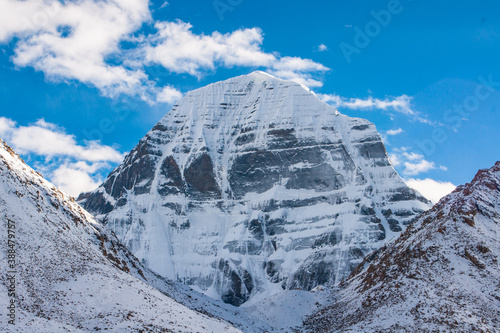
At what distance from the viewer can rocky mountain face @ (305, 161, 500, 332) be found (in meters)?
83.6

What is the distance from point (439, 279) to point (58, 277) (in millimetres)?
55101

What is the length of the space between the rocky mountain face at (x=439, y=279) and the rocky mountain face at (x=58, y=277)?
24744 mm

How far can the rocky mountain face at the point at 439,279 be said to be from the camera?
8356cm

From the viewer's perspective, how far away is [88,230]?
101125mm

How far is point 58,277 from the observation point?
7688cm

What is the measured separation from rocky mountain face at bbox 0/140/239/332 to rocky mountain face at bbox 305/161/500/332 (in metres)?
24.7

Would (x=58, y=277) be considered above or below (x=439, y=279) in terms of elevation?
above

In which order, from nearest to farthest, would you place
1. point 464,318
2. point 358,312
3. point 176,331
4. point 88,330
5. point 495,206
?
point 88,330 < point 176,331 < point 464,318 < point 358,312 < point 495,206

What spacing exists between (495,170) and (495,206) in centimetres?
1631

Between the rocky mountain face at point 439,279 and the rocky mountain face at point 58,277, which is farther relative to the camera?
the rocky mountain face at point 439,279

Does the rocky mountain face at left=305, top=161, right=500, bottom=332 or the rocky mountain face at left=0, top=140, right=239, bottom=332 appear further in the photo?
the rocky mountain face at left=305, top=161, right=500, bottom=332

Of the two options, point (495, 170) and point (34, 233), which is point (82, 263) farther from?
point (495, 170)

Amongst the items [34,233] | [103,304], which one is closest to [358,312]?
[103,304]

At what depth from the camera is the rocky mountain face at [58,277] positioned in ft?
220
